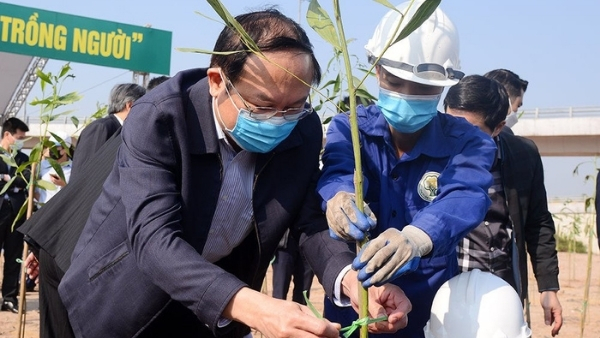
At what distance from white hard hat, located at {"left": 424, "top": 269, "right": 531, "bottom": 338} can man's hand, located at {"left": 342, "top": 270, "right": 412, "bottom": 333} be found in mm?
140

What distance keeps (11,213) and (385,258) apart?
683 cm

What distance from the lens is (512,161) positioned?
3559 millimetres

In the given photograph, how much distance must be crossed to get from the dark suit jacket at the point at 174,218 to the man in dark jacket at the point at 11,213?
5.72 metres

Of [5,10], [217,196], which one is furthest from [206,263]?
[5,10]

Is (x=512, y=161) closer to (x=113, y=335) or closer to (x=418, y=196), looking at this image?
(x=418, y=196)

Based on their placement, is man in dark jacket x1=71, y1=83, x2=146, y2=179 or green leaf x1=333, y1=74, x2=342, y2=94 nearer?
man in dark jacket x1=71, y1=83, x2=146, y2=179

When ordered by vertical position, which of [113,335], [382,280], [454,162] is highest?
[454,162]

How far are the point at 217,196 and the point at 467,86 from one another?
155 cm

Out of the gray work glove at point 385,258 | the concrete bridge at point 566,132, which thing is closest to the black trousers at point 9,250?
the gray work glove at point 385,258

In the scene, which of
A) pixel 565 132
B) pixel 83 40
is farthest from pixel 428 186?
pixel 565 132

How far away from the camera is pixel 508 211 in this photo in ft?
11.2

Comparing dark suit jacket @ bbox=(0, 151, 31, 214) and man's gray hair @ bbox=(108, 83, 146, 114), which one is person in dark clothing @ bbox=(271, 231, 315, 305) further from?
dark suit jacket @ bbox=(0, 151, 31, 214)

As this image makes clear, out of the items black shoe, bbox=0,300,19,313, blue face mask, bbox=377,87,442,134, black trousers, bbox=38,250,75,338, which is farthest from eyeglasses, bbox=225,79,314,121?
black shoe, bbox=0,300,19,313

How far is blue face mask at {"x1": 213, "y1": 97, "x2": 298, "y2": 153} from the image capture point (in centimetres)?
192
